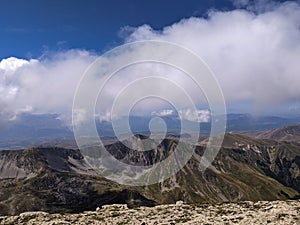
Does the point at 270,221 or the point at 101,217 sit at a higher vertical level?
the point at 270,221

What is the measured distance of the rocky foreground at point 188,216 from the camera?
38.7 m

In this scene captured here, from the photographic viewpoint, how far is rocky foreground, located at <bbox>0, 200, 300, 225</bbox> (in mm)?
38719

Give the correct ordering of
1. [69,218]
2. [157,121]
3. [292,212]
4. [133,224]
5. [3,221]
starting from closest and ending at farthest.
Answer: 1. [292,212]
2. [133,224]
3. [69,218]
4. [3,221]
5. [157,121]

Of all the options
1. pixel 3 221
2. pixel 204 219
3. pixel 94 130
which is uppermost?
pixel 94 130

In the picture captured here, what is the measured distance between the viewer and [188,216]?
48688 millimetres

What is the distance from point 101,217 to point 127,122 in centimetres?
1615

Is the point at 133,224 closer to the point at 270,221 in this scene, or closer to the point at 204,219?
the point at 204,219

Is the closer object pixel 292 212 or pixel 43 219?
pixel 292 212

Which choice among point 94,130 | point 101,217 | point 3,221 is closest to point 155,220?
point 101,217

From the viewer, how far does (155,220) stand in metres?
46.1

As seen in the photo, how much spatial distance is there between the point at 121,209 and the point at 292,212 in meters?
32.7

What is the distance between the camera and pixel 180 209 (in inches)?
2276

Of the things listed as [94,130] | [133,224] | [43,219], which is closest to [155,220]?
[133,224]

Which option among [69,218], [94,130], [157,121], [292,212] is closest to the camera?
[292,212]
